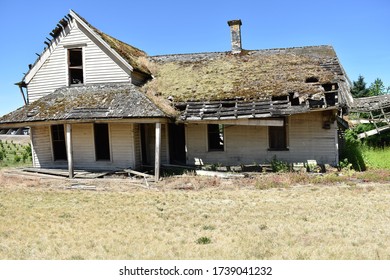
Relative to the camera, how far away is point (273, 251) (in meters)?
5.59

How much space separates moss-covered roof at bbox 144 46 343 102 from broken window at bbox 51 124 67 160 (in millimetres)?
4517

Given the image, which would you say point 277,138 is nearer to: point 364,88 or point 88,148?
point 88,148

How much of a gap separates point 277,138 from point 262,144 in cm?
70

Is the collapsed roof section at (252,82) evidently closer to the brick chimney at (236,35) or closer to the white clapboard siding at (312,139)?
the brick chimney at (236,35)

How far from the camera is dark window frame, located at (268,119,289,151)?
15.0 meters

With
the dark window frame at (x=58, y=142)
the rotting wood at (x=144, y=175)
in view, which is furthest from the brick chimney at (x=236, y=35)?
the dark window frame at (x=58, y=142)

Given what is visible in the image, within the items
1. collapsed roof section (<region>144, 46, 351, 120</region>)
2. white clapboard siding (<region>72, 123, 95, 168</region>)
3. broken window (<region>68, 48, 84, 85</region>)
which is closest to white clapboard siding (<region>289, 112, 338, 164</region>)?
collapsed roof section (<region>144, 46, 351, 120</region>)

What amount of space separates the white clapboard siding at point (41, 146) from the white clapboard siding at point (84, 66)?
1.90m

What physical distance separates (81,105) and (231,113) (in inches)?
255

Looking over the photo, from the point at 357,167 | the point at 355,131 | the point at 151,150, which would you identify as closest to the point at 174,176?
the point at 151,150

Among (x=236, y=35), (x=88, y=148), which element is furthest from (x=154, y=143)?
(x=236, y=35)

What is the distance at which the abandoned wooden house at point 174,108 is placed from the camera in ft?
46.1
